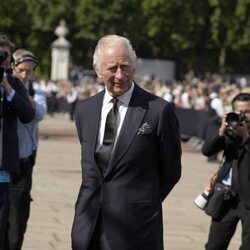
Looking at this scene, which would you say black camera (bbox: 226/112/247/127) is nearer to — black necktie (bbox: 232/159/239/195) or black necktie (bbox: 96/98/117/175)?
black necktie (bbox: 232/159/239/195)

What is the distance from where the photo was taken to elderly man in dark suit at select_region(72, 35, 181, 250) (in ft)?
19.5

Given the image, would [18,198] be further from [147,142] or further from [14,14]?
[14,14]

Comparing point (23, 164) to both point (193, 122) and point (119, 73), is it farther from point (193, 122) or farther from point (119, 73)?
point (193, 122)

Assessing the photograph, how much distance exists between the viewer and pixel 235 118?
791 centimetres

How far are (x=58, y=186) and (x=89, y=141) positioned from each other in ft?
33.3

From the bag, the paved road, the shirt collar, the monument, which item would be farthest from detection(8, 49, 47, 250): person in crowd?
the monument

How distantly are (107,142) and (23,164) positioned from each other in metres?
2.64

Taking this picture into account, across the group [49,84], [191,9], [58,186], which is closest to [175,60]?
[49,84]

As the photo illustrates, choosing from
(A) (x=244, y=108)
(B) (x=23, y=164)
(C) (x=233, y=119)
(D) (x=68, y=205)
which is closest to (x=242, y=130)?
(C) (x=233, y=119)

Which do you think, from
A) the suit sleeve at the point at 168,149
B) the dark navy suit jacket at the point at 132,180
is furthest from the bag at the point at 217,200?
the dark navy suit jacket at the point at 132,180

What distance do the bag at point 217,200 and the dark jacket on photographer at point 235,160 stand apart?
66 millimetres

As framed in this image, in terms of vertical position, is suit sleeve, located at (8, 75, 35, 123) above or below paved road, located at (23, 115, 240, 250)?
above

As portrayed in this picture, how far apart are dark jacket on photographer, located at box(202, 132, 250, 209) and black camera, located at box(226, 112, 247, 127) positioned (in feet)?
0.66

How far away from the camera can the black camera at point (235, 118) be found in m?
7.87
